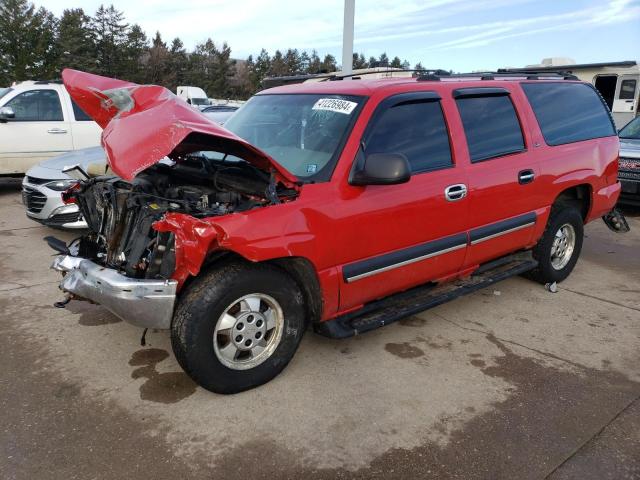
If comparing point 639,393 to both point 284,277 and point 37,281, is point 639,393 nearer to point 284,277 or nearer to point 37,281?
point 284,277

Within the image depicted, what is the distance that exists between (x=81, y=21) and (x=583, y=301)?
64.9 meters

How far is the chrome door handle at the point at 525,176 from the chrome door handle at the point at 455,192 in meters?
0.72

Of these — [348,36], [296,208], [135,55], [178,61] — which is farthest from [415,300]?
[178,61]

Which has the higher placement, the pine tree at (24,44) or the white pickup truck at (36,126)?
the pine tree at (24,44)

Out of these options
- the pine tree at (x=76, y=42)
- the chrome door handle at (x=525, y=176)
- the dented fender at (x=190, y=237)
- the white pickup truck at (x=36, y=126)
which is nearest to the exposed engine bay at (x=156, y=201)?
the dented fender at (x=190, y=237)

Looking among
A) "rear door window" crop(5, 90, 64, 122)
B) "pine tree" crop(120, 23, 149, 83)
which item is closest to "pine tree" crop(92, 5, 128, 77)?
"pine tree" crop(120, 23, 149, 83)

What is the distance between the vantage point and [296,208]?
299 centimetres

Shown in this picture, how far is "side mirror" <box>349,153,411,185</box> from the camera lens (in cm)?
300

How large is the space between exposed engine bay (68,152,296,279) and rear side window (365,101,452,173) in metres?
0.80

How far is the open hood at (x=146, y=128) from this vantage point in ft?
8.61

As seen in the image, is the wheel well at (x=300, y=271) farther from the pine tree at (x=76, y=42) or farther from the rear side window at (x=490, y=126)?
the pine tree at (x=76, y=42)

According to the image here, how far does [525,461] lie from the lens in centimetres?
260

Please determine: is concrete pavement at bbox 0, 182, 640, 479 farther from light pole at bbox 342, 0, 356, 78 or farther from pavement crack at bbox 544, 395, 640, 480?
light pole at bbox 342, 0, 356, 78

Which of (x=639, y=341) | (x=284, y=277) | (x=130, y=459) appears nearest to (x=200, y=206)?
(x=284, y=277)
